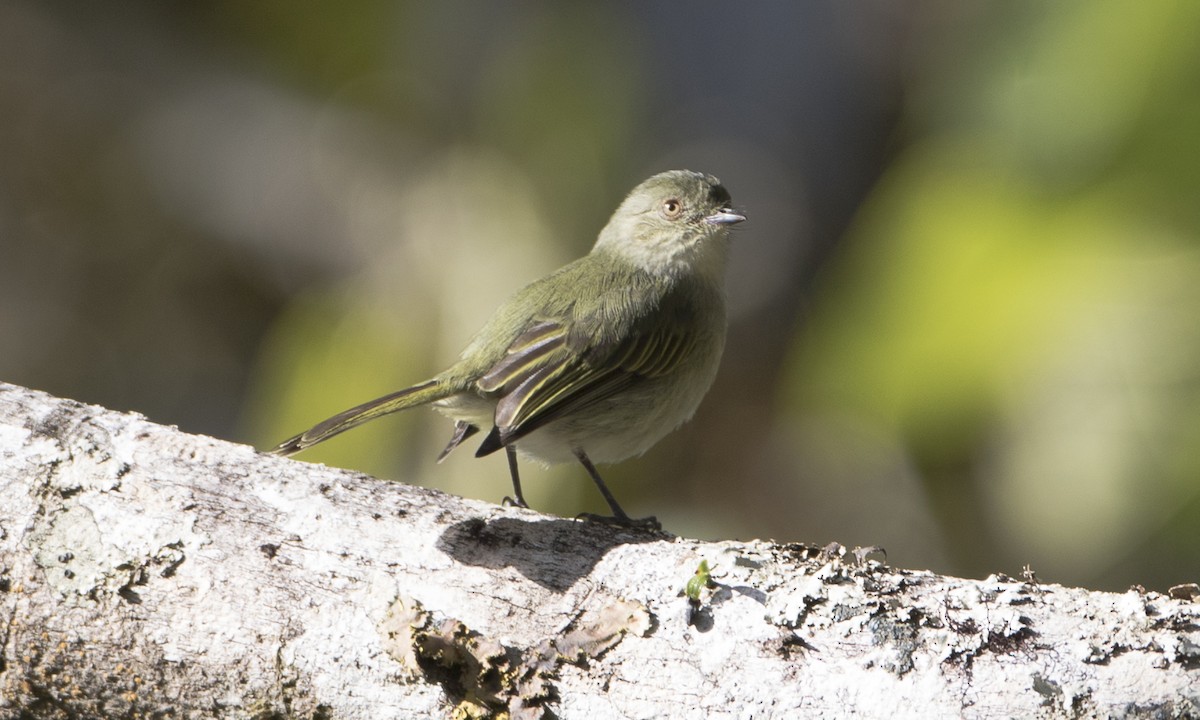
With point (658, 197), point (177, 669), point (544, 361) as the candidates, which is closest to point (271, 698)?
point (177, 669)

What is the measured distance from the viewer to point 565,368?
13.1ft

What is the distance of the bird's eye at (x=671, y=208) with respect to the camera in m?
4.95

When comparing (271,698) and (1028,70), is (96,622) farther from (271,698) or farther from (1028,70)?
(1028,70)

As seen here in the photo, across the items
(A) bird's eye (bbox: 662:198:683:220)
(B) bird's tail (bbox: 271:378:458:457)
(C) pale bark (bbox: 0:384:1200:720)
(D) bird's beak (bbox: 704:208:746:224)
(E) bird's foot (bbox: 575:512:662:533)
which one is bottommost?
(C) pale bark (bbox: 0:384:1200:720)

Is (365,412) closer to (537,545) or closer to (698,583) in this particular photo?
(537,545)

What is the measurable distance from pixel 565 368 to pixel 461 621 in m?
1.43

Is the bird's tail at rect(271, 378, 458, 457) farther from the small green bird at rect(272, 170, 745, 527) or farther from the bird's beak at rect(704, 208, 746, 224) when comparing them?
the bird's beak at rect(704, 208, 746, 224)

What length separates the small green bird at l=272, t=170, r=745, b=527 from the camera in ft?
12.7

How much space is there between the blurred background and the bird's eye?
2110 mm

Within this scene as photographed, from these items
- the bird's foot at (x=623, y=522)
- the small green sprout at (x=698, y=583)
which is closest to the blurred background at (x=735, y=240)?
the bird's foot at (x=623, y=522)

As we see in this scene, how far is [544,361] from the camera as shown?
13.0ft

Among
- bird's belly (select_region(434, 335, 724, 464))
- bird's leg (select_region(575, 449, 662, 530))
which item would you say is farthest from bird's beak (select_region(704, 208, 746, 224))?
bird's leg (select_region(575, 449, 662, 530))

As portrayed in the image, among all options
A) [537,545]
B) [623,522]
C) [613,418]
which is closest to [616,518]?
[623,522]

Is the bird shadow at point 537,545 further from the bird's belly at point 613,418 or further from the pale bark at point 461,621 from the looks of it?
the bird's belly at point 613,418
